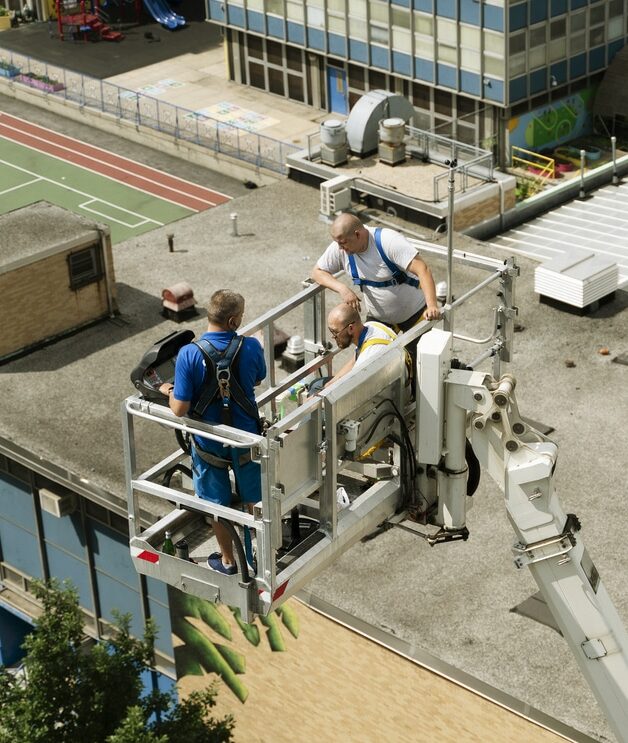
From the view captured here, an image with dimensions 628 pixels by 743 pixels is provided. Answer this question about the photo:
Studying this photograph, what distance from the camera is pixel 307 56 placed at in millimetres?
54688

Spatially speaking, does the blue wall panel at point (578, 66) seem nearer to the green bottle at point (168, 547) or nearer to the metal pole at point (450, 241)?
the metal pole at point (450, 241)

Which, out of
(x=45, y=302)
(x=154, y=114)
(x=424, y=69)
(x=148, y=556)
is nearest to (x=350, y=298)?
(x=148, y=556)

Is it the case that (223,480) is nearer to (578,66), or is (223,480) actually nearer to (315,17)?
(578,66)

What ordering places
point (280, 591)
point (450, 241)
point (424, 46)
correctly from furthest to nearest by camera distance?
point (424, 46)
point (450, 241)
point (280, 591)

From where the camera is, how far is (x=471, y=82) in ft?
160

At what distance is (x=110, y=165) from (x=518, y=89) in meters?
13.5

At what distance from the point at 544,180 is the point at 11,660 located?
2135cm

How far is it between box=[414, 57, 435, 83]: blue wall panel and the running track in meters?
7.40

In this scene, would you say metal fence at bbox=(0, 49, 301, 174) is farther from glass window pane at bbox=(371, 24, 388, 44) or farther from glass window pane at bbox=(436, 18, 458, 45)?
glass window pane at bbox=(436, 18, 458, 45)

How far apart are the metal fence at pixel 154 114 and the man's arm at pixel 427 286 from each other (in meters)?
30.1

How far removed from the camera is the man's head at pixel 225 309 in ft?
51.4

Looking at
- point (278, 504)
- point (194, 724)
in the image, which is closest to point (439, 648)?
point (194, 724)

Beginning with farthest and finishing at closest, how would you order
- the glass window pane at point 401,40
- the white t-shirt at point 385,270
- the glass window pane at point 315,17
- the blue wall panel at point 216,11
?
the blue wall panel at point 216,11, the glass window pane at point 315,17, the glass window pane at point 401,40, the white t-shirt at point 385,270

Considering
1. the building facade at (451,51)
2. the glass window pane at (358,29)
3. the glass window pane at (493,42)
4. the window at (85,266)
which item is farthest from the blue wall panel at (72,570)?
the glass window pane at (358,29)
